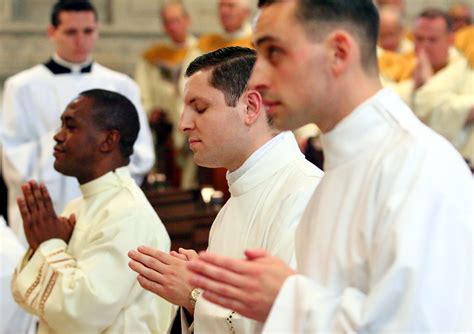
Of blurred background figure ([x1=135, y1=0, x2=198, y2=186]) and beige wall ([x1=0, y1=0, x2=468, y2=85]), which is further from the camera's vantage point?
beige wall ([x1=0, y1=0, x2=468, y2=85])

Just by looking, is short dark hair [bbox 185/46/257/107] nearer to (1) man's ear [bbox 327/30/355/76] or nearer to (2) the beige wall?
(1) man's ear [bbox 327/30/355/76]

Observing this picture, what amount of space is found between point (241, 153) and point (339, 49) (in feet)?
3.50

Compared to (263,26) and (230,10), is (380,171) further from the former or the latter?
(230,10)

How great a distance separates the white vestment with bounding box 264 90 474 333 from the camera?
2076mm

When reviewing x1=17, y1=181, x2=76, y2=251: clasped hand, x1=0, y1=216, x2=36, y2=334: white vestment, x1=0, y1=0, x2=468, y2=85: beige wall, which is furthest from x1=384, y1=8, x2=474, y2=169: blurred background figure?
x1=17, y1=181, x2=76, y2=251: clasped hand

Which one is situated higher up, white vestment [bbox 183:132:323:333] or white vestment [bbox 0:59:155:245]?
white vestment [bbox 0:59:155:245]

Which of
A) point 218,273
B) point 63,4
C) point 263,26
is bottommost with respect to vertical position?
point 218,273

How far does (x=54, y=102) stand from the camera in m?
7.19

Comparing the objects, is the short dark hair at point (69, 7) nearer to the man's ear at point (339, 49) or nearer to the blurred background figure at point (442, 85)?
the blurred background figure at point (442, 85)

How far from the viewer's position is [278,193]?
10.5 ft

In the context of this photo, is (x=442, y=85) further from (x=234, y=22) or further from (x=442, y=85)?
(x=234, y=22)

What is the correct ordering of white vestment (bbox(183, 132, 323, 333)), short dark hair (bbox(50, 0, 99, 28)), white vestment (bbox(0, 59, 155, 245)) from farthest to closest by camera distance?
short dark hair (bbox(50, 0, 99, 28)) → white vestment (bbox(0, 59, 155, 245)) → white vestment (bbox(183, 132, 323, 333))

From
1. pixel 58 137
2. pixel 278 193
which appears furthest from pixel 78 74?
pixel 278 193

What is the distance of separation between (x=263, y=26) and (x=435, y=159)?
1.45 feet
